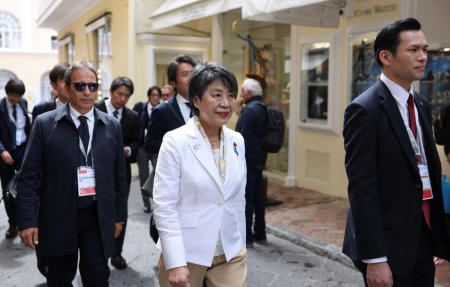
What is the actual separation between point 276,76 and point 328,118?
2.62 meters

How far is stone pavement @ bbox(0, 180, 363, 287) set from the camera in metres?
4.68

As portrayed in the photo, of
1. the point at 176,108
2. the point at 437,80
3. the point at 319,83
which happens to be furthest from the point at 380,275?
the point at 319,83

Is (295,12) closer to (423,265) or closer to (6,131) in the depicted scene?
(6,131)

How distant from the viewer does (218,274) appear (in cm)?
248

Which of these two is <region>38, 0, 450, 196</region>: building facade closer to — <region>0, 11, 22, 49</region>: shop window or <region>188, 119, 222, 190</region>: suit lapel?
<region>188, 119, 222, 190</region>: suit lapel

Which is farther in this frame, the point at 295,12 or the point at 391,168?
the point at 295,12

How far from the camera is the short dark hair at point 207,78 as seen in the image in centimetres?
243

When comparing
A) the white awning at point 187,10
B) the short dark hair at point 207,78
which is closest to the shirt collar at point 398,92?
the short dark hair at point 207,78

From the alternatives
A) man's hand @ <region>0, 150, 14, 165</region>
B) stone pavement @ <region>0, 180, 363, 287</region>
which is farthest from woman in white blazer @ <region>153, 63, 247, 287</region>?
man's hand @ <region>0, 150, 14, 165</region>

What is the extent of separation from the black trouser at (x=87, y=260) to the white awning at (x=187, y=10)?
433 cm

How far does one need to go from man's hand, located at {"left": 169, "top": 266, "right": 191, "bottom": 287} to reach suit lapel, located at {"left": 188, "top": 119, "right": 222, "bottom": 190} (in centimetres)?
42

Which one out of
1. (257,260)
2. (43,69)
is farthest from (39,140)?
(43,69)

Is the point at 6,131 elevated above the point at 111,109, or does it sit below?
below

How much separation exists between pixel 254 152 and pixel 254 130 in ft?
0.84
